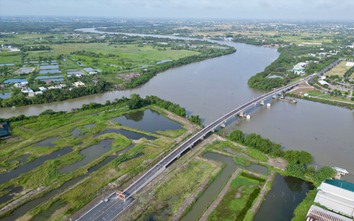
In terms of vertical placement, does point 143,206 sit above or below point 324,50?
below

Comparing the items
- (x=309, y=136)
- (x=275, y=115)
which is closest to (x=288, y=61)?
(x=275, y=115)

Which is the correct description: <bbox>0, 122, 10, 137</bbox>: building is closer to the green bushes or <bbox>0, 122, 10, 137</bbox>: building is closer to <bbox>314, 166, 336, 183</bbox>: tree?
the green bushes

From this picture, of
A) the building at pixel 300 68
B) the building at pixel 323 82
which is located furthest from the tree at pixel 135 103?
the building at pixel 300 68

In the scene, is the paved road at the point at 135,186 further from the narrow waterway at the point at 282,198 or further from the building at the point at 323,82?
the building at the point at 323,82

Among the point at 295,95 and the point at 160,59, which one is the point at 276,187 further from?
the point at 160,59

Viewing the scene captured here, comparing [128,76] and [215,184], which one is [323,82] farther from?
[215,184]

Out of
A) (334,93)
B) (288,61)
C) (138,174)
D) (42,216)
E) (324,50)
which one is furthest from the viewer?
(324,50)

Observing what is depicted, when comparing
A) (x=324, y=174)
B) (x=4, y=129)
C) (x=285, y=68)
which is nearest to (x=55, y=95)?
(x=4, y=129)
